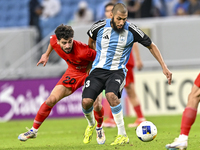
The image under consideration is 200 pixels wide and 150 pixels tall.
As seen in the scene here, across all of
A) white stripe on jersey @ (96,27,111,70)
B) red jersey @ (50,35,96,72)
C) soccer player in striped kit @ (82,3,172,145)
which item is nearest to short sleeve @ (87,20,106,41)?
soccer player in striped kit @ (82,3,172,145)

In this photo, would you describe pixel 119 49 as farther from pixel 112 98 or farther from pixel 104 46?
pixel 112 98

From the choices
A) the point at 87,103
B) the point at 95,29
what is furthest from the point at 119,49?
the point at 87,103

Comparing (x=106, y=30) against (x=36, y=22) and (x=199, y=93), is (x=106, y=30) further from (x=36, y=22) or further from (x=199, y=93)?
(x=36, y=22)

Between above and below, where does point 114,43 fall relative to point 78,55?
above

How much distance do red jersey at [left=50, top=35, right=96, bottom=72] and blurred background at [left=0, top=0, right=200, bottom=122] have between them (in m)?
5.31

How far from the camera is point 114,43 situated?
5.67 metres

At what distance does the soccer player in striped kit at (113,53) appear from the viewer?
5423 millimetres

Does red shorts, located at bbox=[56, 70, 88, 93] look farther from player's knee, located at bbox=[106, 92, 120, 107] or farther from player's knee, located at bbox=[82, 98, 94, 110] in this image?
player's knee, located at bbox=[106, 92, 120, 107]

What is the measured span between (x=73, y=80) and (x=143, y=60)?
247 inches

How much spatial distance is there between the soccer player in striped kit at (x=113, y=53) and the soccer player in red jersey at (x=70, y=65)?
0.30m

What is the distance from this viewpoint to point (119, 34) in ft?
18.6

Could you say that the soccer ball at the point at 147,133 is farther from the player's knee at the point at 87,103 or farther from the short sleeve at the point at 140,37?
the short sleeve at the point at 140,37

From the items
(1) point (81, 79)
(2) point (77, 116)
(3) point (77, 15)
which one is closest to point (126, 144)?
(1) point (81, 79)

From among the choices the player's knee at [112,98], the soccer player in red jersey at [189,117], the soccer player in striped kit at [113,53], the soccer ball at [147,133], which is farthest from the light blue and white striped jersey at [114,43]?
the soccer player in red jersey at [189,117]
